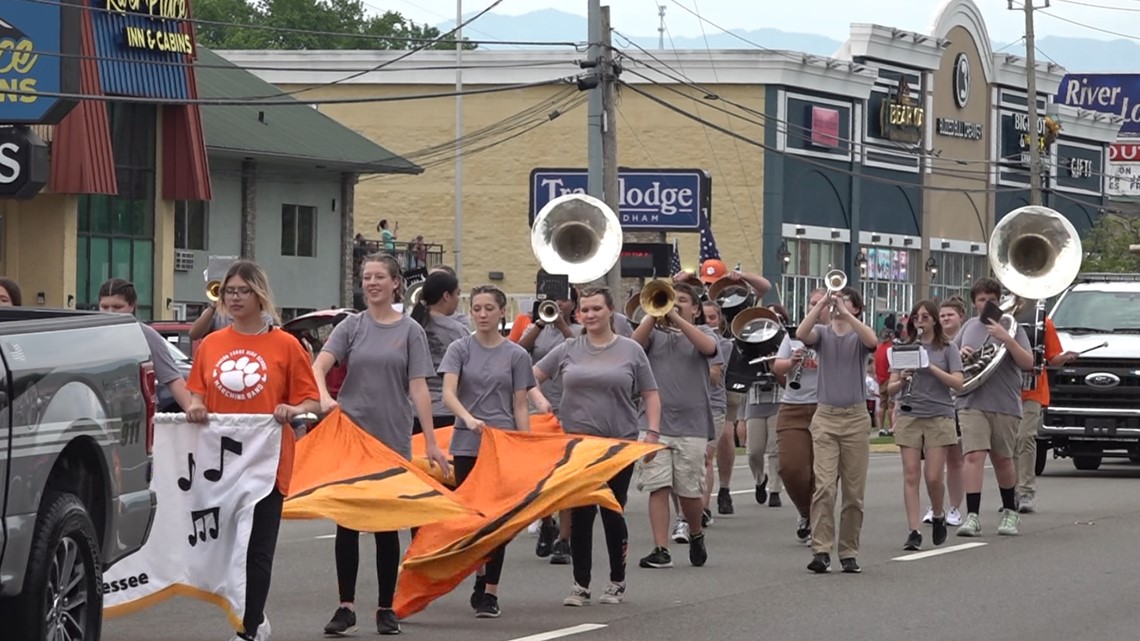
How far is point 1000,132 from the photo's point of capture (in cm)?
6744

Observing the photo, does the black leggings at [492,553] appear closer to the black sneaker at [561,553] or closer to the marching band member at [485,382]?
the marching band member at [485,382]

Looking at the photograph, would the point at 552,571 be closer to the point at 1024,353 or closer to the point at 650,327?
the point at 650,327

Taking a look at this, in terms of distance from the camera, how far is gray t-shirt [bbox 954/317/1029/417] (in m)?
17.2

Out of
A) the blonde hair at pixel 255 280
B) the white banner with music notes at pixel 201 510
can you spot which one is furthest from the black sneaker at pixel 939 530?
the blonde hair at pixel 255 280

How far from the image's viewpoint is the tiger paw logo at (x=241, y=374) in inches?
404

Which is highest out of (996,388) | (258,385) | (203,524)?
(258,385)

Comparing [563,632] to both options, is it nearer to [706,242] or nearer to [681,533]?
[681,533]

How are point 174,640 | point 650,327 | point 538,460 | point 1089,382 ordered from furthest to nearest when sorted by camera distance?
point 1089,382, point 650,327, point 538,460, point 174,640

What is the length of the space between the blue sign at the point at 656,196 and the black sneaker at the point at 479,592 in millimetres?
23297

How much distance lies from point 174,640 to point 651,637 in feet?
8.11

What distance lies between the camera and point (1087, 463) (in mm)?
26766

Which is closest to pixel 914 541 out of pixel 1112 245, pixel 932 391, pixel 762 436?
pixel 932 391

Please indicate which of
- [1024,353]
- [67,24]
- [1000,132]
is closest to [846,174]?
[1000,132]

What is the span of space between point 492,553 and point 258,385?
205 cm
